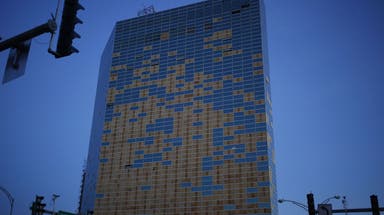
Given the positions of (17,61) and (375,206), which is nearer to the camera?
(17,61)

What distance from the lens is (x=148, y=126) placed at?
516ft

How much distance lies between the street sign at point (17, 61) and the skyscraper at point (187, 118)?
119m

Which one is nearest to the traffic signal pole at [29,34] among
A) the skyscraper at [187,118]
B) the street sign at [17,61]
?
the street sign at [17,61]

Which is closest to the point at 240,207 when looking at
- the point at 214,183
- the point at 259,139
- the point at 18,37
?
the point at 214,183

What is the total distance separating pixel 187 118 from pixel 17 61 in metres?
137

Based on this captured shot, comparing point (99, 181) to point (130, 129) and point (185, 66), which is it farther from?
point (185, 66)

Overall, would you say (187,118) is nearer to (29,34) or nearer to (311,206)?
(311,206)

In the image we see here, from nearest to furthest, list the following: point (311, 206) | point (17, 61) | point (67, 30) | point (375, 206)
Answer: point (67, 30) < point (17, 61) < point (311, 206) < point (375, 206)

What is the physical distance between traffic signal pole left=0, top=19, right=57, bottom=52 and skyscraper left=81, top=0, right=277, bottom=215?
119490mm

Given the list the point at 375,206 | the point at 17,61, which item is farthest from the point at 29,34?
the point at 375,206

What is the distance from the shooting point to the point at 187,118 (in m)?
152

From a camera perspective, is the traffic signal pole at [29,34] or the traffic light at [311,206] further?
the traffic light at [311,206]

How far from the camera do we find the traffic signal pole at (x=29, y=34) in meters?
14.0

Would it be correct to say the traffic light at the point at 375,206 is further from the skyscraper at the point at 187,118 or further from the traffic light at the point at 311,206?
the skyscraper at the point at 187,118
